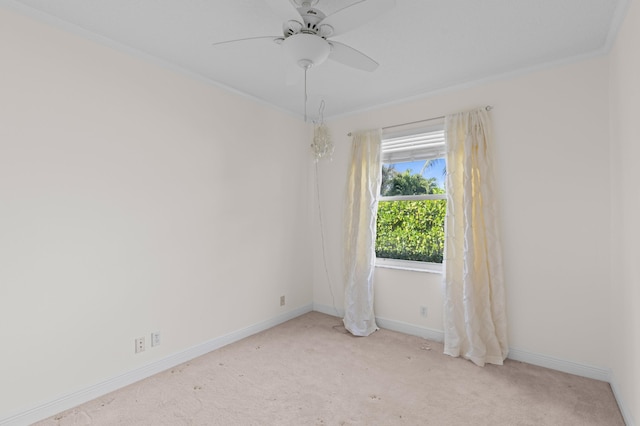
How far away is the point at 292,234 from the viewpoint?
4.00 m

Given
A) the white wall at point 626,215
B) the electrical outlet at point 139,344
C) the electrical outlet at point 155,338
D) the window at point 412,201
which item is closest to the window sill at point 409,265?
the window at point 412,201

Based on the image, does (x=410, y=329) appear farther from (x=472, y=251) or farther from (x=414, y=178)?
(x=414, y=178)

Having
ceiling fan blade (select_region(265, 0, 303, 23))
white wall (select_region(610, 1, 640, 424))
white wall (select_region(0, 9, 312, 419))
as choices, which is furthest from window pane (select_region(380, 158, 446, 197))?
ceiling fan blade (select_region(265, 0, 303, 23))

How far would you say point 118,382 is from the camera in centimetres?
238

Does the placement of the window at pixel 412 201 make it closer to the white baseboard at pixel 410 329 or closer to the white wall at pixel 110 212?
the white baseboard at pixel 410 329

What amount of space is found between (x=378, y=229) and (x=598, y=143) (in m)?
2.11

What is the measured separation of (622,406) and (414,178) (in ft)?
7.89

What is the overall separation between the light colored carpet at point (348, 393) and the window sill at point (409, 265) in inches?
30.6

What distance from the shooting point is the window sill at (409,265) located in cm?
339

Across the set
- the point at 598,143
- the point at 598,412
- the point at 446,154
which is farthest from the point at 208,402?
the point at 598,143

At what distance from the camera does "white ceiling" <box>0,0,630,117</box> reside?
197 cm

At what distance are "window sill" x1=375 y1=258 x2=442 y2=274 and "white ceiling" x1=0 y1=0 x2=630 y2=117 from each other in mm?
1852

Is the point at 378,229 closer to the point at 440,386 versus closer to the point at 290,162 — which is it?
the point at 290,162

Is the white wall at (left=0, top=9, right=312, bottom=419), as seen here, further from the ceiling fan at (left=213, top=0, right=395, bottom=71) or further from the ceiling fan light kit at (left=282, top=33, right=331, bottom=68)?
the ceiling fan light kit at (left=282, top=33, right=331, bottom=68)
